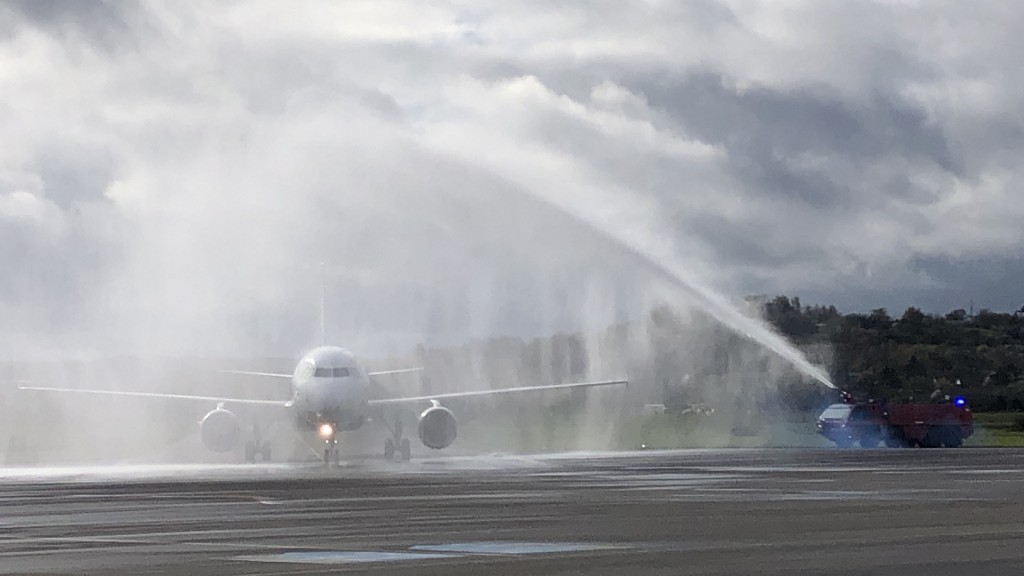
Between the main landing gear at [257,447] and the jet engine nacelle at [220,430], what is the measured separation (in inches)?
50.7

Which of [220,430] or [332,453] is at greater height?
[220,430]

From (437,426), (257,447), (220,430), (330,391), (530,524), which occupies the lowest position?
(530,524)

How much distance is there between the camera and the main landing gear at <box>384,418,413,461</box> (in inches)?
2938

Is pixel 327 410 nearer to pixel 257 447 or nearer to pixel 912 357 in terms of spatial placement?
pixel 257 447

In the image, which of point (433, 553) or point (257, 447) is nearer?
point (433, 553)

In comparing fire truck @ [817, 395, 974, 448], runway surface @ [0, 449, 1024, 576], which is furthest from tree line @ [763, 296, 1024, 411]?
runway surface @ [0, 449, 1024, 576]

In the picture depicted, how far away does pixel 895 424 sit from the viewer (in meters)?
90.1

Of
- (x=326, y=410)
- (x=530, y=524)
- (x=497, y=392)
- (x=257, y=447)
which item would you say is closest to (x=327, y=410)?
(x=326, y=410)

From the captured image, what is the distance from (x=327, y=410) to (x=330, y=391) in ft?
2.80

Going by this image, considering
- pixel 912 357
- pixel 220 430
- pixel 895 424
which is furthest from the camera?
pixel 912 357

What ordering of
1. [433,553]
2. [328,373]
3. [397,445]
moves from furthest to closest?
[397,445], [328,373], [433,553]

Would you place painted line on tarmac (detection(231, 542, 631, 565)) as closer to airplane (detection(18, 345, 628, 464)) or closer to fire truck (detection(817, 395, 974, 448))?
airplane (detection(18, 345, 628, 464))

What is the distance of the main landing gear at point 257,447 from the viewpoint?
253 feet

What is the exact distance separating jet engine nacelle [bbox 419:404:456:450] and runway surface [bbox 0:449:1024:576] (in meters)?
25.5
